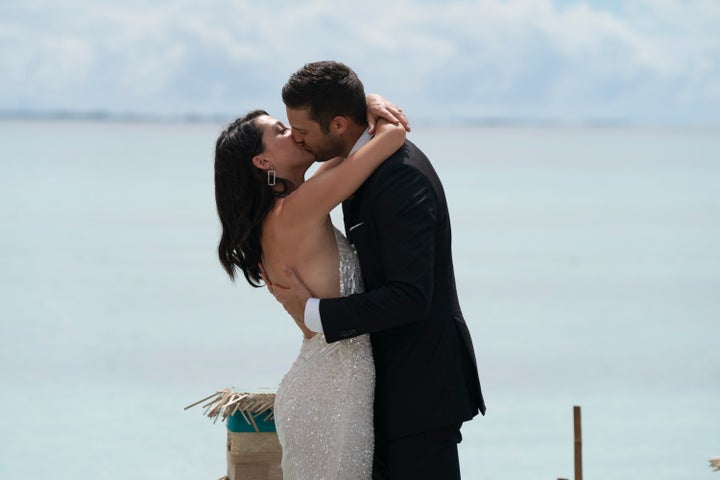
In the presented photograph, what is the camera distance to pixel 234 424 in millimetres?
3529

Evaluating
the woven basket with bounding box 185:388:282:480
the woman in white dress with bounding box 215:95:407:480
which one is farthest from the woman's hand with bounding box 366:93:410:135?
the woven basket with bounding box 185:388:282:480

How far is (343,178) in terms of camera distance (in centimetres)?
298

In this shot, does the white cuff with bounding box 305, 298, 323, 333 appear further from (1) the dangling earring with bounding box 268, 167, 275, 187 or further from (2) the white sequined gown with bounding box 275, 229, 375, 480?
(1) the dangling earring with bounding box 268, 167, 275, 187

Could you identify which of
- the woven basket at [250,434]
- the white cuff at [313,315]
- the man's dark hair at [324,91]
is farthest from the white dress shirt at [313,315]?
the woven basket at [250,434]

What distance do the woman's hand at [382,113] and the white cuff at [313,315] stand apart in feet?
1.45

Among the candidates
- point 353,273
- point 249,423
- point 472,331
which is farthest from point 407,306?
point 472,331

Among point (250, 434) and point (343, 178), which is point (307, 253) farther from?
point (250, 434)

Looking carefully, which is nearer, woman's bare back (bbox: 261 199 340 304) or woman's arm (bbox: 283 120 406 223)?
woman's arm (bbox: 283 120 406 223)

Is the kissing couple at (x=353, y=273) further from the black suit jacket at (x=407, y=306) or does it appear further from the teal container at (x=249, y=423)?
the teal container at (x=249, y=423)

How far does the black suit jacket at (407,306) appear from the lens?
289cm

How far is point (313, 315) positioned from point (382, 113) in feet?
1.72

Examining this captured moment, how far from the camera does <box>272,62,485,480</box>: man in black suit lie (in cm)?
289

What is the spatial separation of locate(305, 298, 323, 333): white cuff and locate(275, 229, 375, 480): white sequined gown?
8 centimetres

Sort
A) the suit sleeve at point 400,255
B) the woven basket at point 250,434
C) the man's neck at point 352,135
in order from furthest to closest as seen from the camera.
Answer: the woven basket at point 250,434
the man's neck at point 352,135
the suit sleeve at point 400,255
